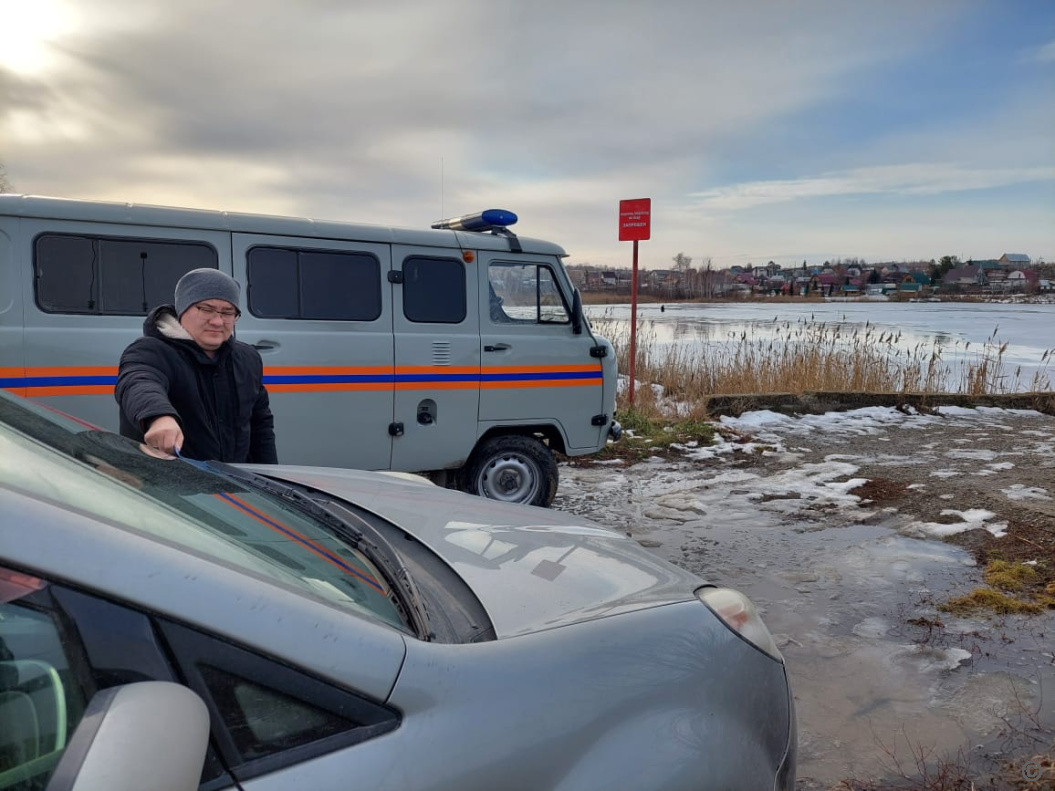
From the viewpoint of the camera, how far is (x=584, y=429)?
6.10 metres

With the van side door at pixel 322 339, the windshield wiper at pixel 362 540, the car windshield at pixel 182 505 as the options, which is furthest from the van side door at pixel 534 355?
the car windshield at pixel 182 505

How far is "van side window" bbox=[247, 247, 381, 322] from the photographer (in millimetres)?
5043

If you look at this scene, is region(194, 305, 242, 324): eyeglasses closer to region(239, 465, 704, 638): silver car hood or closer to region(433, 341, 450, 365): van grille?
region(239, 465, 704, 638): silver car hood

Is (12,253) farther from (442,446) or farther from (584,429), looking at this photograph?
(584,429)

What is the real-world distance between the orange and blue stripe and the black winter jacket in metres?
1.67

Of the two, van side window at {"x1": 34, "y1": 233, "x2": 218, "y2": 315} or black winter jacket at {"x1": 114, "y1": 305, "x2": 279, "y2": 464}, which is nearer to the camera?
black winter jacket at {"x1": 114, "y1": 305, "x2": 279, "y2": 464}

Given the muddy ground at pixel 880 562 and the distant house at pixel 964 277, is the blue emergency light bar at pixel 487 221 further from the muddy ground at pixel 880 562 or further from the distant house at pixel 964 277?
the distant house at pixel 964 277

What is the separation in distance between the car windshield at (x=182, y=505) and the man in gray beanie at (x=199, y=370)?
3.46 feet

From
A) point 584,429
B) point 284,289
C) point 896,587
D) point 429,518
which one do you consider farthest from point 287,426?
point 896,587

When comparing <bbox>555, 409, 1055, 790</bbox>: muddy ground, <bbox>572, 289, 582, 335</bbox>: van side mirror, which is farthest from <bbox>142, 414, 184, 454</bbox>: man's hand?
<bbox>572, 289, 582, 335</bbox>: van side mirror

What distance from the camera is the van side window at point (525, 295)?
579cm

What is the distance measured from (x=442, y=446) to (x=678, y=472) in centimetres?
288

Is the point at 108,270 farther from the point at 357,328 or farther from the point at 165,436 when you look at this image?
the point at 165,436

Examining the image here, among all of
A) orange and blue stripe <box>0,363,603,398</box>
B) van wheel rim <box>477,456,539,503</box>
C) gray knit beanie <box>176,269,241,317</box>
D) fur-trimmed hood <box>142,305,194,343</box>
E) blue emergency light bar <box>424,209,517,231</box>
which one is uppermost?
blue emergency light bar <box>424,209,517,231</box>
